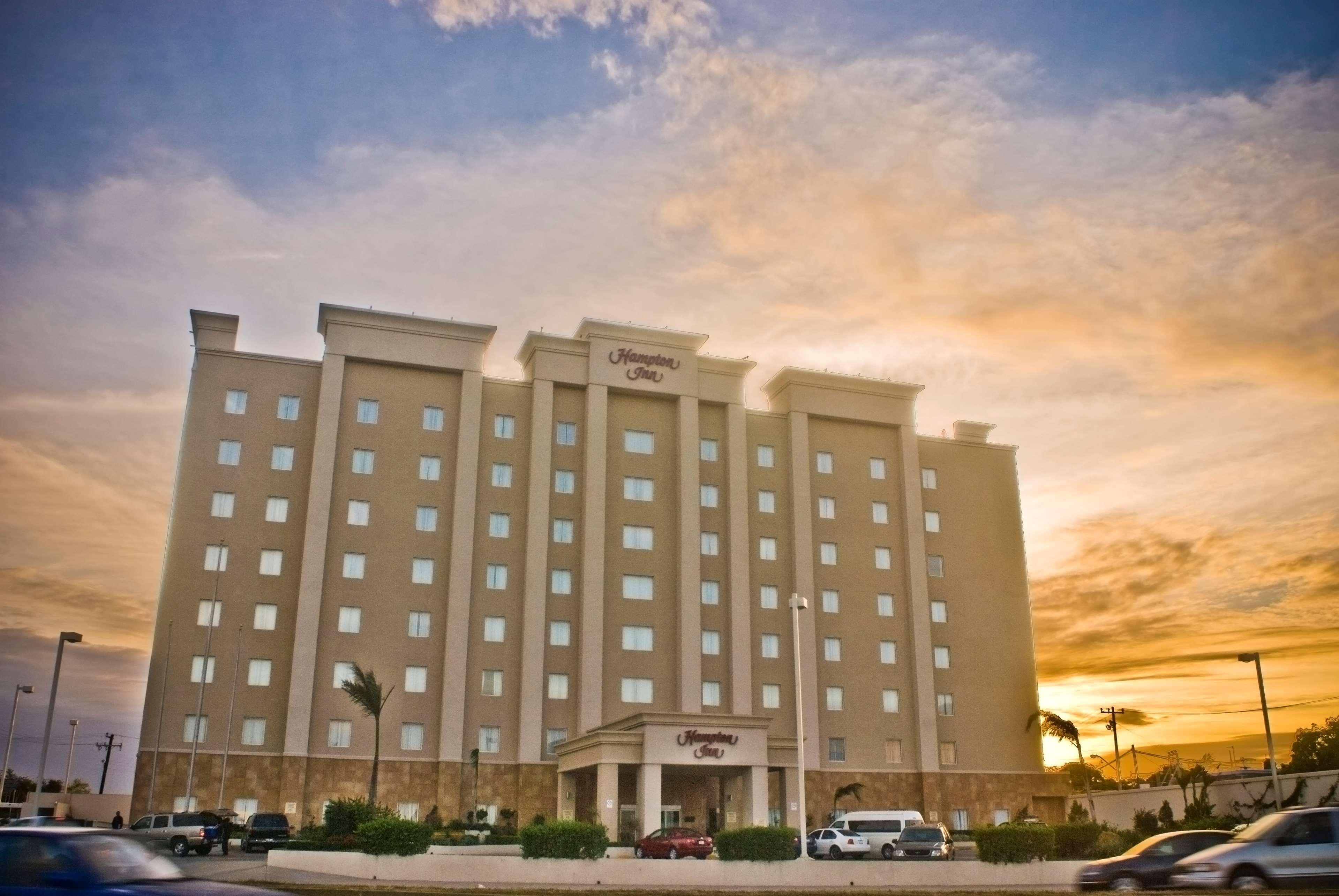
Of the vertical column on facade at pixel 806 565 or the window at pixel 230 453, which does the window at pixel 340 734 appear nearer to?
the window at pixel 230 453

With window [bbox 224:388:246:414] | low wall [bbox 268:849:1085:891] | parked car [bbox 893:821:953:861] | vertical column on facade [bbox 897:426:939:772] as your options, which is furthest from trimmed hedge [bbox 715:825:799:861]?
window [bbox 224:388:246:414]

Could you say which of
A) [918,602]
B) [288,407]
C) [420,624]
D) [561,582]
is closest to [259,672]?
[420,624]

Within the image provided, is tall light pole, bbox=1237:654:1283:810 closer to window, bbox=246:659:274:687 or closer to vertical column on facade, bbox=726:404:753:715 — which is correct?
vertical column on facade, bbox=726:404:753:715

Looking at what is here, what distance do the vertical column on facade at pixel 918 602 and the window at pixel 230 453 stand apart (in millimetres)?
42798

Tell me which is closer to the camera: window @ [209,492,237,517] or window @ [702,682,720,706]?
window @ [209,492,237,517]

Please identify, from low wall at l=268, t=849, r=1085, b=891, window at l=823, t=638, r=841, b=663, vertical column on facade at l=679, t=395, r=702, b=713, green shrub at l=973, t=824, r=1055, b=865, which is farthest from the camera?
window at l=823, t=638, r=841, b=663

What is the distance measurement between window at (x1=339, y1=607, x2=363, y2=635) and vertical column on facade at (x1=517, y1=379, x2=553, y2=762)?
924cm

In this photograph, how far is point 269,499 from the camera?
6438cm

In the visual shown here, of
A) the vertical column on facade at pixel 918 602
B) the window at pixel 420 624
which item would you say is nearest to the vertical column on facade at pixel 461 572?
the window at pixel 420 624

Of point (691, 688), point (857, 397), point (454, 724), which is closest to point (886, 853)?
point (691, 688)

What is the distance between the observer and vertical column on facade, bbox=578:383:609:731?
64438 millimetres

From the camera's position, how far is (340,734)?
61.5 meters

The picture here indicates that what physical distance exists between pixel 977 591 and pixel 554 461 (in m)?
30.7

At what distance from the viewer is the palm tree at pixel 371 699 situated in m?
54.7
